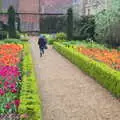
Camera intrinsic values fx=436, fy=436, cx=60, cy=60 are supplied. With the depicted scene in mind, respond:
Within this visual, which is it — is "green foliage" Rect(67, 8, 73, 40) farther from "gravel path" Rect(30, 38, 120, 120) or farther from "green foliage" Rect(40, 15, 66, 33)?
"gravel path" Rect(30, 38, 120, 120)

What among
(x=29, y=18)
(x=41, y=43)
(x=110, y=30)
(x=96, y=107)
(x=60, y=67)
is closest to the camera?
(x=96, y=107)

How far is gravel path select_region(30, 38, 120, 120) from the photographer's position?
934 centimetres

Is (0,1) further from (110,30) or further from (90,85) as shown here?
(90,85)

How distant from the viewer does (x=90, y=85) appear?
13352mm

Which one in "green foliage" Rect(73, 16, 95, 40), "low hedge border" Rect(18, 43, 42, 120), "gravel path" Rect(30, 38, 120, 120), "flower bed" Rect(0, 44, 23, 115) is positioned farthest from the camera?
"green foliage" Rect(73, 16, 95, 40)

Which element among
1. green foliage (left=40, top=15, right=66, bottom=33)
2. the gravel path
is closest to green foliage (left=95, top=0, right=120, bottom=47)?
the gravel path

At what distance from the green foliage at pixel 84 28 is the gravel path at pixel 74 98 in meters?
21.8

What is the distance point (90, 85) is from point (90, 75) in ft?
6.06

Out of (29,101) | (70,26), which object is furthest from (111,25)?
(29,101)

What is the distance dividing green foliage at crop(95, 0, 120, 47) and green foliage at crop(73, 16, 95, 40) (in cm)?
628

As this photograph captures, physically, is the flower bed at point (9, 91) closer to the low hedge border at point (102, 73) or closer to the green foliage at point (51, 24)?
the low hedge border at point (102, 73)

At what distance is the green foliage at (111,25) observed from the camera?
2955cm

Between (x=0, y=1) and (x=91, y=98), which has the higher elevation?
(x=0, y=1)

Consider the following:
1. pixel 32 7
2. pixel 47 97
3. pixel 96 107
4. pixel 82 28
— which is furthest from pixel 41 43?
pixel 32 7
